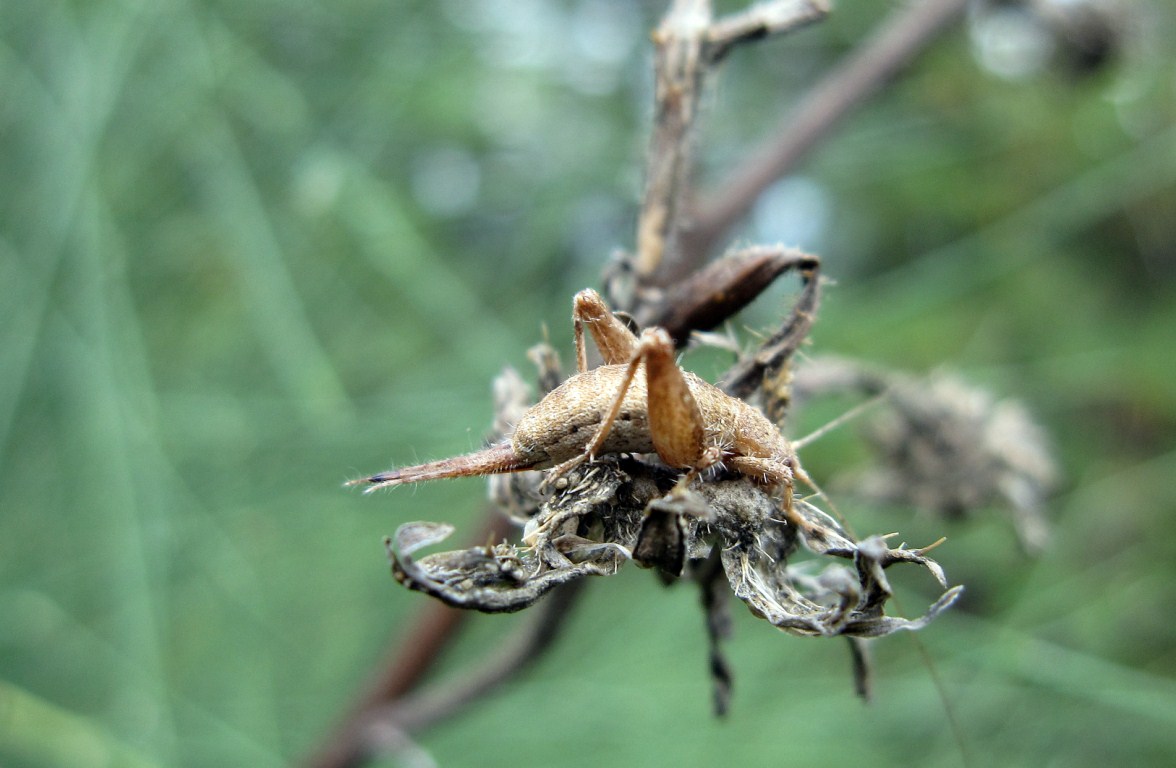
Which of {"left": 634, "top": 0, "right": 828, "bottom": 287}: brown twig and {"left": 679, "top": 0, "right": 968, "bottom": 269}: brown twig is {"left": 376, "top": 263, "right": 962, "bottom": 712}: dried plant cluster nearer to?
{"left": 634, "top": 0, "right": 828, "bottom": 287}: brown twig

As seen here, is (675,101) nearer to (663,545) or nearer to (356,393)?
(663,545)

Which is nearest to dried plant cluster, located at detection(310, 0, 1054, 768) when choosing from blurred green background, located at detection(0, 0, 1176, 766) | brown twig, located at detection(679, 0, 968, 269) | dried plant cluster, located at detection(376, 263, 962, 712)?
dried plant cluster, located at detection(376, 263, 962, 712)

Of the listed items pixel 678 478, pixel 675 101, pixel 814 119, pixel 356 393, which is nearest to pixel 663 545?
pixel 678 478

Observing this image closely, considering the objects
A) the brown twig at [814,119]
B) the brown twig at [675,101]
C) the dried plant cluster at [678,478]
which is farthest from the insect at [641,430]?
the brown twig at [814,119]

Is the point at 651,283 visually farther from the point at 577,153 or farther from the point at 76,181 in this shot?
the point at 577,153

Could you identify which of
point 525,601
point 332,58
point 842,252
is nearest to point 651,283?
point 525,601

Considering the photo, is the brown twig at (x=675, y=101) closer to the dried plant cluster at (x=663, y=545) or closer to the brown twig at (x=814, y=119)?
the dried plant cluster at (x=663, y=545)
